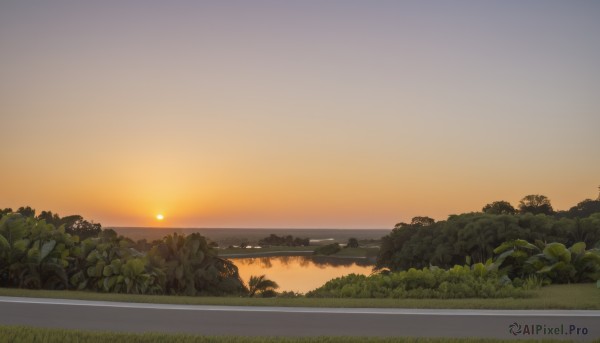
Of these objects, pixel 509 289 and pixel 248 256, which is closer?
pixel 509 289

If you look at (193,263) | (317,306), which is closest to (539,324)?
(317,306)

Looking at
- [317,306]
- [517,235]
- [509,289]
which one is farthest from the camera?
[517,235]

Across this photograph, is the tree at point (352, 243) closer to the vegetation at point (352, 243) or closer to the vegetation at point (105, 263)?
the vegetation at point (352, 243)

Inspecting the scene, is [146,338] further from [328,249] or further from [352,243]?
[352,243]

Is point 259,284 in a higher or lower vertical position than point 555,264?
lower

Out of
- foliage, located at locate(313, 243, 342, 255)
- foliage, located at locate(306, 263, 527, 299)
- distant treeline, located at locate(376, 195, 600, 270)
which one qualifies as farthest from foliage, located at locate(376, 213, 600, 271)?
foliage, located at locate(306, 263, 527, 299)

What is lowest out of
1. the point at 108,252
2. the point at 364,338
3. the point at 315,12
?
the point at 364,338

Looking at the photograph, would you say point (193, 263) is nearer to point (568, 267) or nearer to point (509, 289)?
point (509, 289)

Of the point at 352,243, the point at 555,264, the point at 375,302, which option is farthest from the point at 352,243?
the point at 375,302

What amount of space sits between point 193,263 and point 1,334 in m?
4.76

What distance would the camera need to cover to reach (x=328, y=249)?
67.8 feet

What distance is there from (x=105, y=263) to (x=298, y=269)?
715 centimetres

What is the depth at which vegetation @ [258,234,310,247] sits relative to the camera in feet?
71.2

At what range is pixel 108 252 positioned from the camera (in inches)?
418
